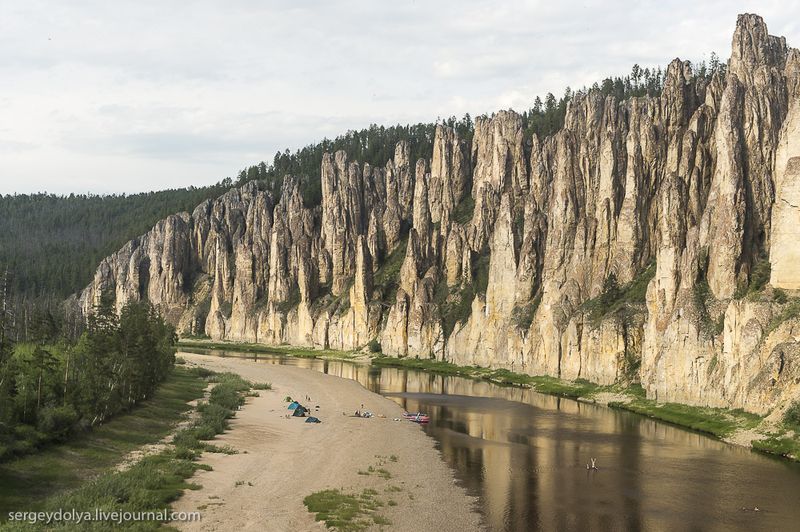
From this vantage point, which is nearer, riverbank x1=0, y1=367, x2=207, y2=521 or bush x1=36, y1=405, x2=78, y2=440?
riverbank x1=0, y1=367, x2=207, y2=521

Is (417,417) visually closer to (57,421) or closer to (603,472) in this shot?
(603,472)

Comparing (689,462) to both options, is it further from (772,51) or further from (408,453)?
(772,51)

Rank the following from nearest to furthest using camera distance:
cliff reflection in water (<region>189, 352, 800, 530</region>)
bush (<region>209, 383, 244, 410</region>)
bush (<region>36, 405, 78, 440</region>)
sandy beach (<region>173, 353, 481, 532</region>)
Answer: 1. sandy beach (<region>173, 353, 481, 532</region>)
2. cliff reflection in water (<region>189, 352, 800, 530</region>)
3. bush (<region>36, 405, 78, 440</region>)
4. bush (<region>209, 383, 244, 410</region>)

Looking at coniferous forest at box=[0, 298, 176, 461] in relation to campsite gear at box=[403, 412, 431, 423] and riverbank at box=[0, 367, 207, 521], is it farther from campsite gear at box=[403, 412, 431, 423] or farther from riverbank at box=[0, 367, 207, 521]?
campsite gear at box=[403, 412, 431, 423]

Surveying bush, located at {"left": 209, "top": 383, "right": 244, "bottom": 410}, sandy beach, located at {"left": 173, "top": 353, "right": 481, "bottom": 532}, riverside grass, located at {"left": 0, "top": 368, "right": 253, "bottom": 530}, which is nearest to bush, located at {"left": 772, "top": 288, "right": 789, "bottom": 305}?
sandy beach, located at {"left": 173, "top": 353, "right": 481, "bottom": 532}

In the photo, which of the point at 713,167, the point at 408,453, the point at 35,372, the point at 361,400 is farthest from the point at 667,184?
the point at 35,372
